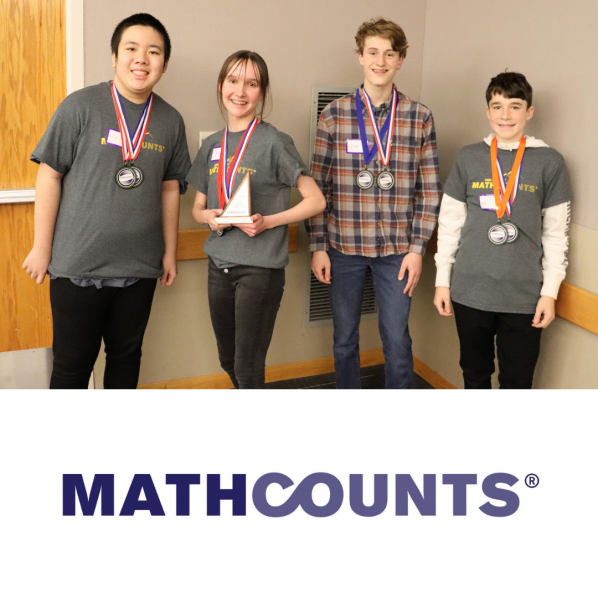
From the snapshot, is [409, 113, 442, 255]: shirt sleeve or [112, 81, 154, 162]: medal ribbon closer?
[112, 81, 154, 162]: medal ribbon

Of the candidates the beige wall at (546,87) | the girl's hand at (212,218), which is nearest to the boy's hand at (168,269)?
the girl's hand at (212,218)

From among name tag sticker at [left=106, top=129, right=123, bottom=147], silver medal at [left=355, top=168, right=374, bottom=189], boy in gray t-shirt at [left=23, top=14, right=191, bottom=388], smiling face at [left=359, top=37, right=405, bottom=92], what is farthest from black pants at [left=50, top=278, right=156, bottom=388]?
smiling face at [left=359, top=37, right=405, bottom=92]

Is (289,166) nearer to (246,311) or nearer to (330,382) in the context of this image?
(246,311)

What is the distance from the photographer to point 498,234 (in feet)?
8.13

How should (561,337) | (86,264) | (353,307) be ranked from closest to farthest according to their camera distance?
(86,264) < (561,337) < (353,307)

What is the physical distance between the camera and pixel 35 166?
2834 millimetres

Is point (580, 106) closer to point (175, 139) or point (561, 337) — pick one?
point (561, 337)

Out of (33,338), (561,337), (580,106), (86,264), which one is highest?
(580,106)

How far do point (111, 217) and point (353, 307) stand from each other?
1178 mm

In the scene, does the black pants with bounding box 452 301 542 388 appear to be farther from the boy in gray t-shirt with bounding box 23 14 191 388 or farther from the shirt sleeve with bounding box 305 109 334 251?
the boy in gray t-shirt with bounding box 23 14 191 388

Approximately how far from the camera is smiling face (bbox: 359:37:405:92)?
8.51 ft

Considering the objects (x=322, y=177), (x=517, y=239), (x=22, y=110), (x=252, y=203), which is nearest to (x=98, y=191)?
(x=252, y=203)

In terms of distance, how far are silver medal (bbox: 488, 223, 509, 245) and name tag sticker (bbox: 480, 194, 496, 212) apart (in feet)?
0.23

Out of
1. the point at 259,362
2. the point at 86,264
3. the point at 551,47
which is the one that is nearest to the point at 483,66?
the point at 551,47
